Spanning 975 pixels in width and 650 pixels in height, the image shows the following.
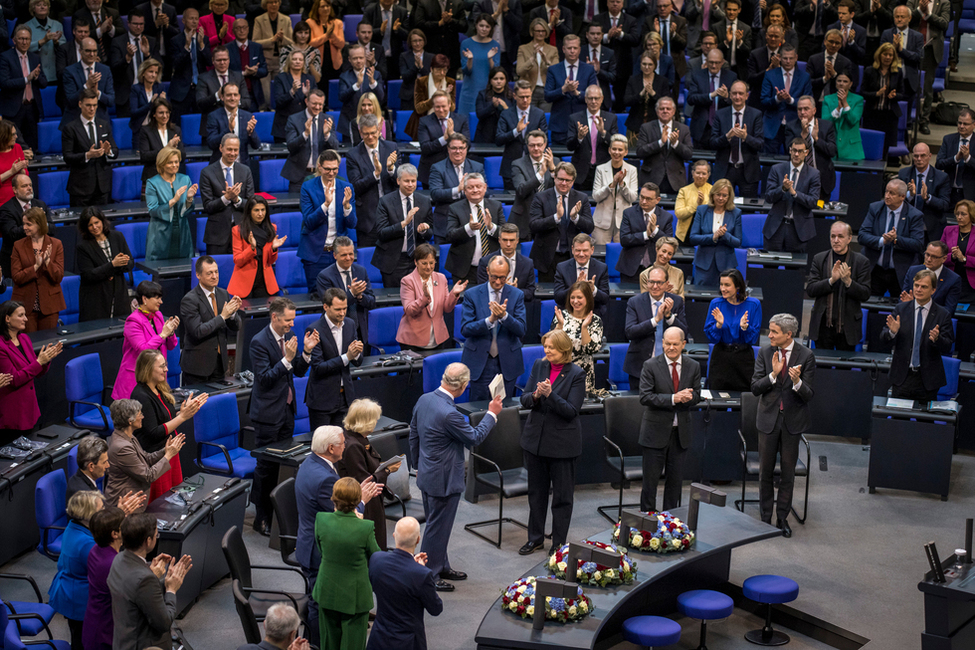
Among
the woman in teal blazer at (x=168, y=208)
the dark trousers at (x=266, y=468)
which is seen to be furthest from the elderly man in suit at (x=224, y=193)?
the dark trousers at (x=266, y=468)

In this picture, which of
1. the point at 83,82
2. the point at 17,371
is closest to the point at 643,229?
the point at 17,371

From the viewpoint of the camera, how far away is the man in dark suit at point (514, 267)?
10086 millimetres

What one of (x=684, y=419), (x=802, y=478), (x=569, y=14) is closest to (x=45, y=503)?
(x=684, y=419)

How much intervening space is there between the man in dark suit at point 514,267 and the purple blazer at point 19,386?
3.96 metres

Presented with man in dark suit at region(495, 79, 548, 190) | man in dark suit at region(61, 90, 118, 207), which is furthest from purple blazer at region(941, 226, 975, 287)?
man in dark suit at region(61, 90, 118, 207)

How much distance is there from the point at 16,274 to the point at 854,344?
793 centimetres

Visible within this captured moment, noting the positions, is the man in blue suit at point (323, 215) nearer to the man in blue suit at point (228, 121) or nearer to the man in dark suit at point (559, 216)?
the man in blue suit at point (228, 121)

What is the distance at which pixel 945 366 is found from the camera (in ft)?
33.9

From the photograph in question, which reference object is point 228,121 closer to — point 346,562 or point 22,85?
point 22,85

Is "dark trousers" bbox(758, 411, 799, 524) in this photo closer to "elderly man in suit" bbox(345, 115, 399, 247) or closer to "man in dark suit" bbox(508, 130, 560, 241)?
"man in dark suit" bbox(508, 130, 560, 241)

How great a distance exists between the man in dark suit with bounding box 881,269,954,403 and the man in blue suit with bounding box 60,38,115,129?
8.94m

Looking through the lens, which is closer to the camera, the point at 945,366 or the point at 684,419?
the point at 684,419

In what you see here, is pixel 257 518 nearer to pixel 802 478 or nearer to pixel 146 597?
pixel 146 597

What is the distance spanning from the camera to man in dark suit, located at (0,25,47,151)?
1285 cm
